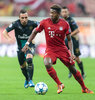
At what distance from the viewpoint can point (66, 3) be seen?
110 ft

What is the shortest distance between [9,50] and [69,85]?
1551 centimetres

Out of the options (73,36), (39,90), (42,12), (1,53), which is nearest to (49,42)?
(39,90)

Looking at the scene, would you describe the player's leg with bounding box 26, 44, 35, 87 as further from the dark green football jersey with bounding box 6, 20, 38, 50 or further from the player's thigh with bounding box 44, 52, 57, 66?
the player's thigh with bounding box 44, 52, 57, 66

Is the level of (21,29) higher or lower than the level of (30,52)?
higher

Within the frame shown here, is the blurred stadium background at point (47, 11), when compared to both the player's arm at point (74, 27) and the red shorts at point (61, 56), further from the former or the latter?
the red shorts at point (61, 56)

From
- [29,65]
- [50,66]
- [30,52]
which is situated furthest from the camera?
[30,52]

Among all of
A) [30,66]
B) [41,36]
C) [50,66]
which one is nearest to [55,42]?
[50,66]

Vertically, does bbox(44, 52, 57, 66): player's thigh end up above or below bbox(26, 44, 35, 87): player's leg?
above

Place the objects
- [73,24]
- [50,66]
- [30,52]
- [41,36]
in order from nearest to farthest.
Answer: [50,66], [30,52], [73,24], [41,36]

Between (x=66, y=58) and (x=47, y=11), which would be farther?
(x=47, y=11)

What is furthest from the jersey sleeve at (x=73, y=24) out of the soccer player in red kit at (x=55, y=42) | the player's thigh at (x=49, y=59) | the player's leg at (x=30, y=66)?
the player's thigh at (x=49, y=59)

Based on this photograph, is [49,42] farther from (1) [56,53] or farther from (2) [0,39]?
(2) [0,39]

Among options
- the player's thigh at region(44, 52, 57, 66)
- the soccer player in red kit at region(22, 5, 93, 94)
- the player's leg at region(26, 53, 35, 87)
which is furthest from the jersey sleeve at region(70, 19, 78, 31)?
the player's thigh at region(44, 52, 57, 66)

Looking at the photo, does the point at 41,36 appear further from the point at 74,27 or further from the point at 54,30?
the point at 54,30
